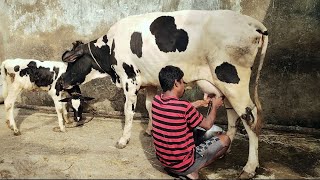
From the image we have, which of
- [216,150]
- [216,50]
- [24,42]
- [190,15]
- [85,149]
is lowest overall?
[85,149]

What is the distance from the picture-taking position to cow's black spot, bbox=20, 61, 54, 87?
7195 mm

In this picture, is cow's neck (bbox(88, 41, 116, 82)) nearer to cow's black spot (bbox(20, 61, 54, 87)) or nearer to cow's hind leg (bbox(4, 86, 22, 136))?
cow's black spot (bbox(20, 61, 54, 87))

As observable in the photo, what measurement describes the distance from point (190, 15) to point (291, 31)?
2202mm

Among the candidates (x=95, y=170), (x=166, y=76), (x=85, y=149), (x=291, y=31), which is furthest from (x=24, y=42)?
(x=291, y=31)

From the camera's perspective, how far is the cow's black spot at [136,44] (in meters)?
6.21

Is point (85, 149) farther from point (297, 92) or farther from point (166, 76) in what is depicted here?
point (297, 92)

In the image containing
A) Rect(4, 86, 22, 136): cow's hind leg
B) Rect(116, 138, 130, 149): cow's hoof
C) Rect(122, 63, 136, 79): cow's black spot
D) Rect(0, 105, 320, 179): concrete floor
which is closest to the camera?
Rect(0, 105, 320, 179): concrete floor

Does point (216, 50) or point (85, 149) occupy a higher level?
point (216, 50)

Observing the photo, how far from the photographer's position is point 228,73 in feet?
18.1

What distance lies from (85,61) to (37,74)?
2.95 ft

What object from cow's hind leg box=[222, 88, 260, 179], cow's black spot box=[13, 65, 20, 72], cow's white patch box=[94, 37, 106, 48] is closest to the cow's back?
cow's white patch box=[94, 37, 106, 48]

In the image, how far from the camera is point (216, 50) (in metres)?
5.59

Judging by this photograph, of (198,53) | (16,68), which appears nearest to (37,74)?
(16,68)

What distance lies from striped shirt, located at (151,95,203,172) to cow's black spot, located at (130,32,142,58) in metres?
1.29
